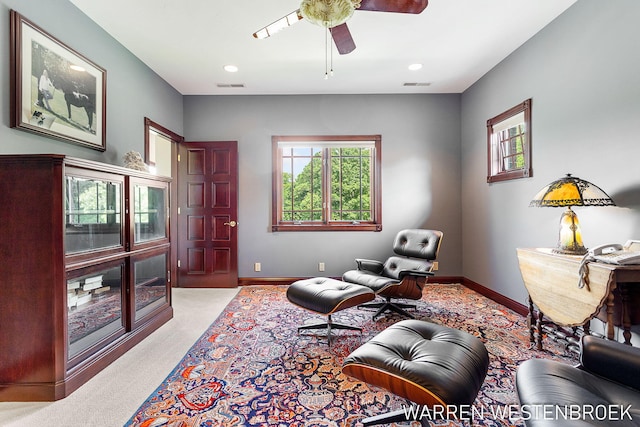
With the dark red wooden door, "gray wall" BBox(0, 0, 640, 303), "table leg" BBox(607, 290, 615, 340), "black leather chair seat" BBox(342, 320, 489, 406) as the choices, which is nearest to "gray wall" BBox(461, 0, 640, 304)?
"gray wall" BBox(0, 0, 640, 303)

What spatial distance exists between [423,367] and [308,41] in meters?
2.74

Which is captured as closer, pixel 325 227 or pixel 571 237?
pixel 571 237

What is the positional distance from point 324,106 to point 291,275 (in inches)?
93.8

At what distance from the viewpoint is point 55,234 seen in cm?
164

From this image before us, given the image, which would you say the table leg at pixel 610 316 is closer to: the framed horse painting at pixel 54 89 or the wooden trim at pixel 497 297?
the wooden trim at pixel 497 297

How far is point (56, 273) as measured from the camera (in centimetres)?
164

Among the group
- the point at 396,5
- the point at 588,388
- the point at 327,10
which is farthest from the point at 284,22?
the point at 588,388

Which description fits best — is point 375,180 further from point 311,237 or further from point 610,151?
point 610,151

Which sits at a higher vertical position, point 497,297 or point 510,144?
point 510,144

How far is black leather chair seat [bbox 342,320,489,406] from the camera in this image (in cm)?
115

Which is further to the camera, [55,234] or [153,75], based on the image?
[153,75]

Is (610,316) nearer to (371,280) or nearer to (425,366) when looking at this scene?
(425,366)

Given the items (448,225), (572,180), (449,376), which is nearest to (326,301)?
(449,376)

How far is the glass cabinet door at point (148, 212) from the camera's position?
2.34 meters
